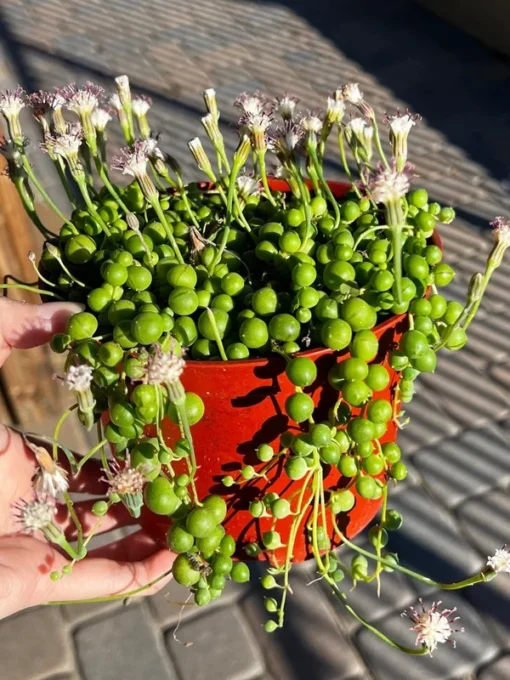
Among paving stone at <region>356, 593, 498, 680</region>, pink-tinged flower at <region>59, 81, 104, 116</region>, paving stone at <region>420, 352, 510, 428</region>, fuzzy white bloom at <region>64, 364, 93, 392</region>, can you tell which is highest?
pink-tinged flower at <region>59, 81, 104, 116</region>

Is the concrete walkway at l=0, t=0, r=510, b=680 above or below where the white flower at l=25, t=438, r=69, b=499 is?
below

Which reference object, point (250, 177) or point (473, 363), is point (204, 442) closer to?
point (250, 177)

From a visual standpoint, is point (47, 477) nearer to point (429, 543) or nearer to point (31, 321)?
point (31, 321)

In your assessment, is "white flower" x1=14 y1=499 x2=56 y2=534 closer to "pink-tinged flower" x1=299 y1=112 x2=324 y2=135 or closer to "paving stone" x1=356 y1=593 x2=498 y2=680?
"pink-tinged flower" x1=299 y1=112 x2=324 y2=135

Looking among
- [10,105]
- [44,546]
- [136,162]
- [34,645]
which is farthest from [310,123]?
[34,645]

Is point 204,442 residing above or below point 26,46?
above

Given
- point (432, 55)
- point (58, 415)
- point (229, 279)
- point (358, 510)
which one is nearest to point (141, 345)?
point (229, 279)

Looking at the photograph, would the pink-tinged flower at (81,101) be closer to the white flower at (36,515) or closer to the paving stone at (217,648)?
the white flower at (36,515)

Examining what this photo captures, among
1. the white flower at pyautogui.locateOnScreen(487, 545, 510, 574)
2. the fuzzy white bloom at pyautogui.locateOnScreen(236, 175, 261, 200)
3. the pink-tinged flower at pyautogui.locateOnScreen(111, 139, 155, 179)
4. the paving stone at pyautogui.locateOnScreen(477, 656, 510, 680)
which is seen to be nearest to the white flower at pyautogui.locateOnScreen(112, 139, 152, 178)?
the pink-tinged flower at pyautogui.locateOnScreen(111, 139, 155, 179)
